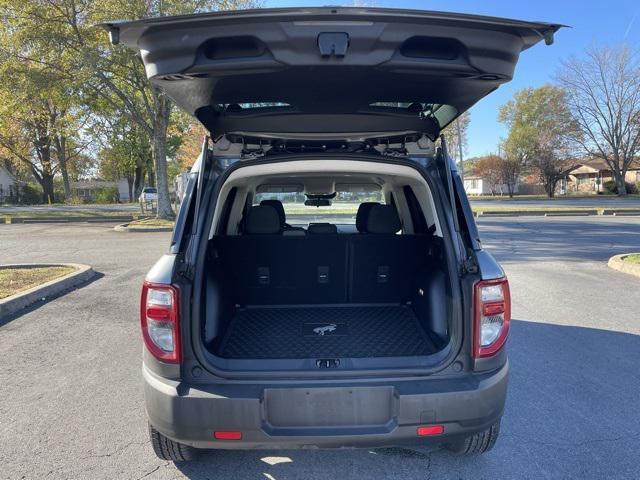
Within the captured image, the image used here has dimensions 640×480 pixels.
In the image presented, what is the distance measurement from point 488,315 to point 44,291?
6.17m

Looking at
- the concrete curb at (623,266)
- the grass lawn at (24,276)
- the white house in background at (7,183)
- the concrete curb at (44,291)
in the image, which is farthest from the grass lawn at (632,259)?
the white house in background at (7,183)

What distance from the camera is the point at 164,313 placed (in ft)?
6.91

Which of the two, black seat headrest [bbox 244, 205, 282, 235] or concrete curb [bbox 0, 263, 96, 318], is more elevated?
black seat headrest [bbox 244, 205, 282, 235]

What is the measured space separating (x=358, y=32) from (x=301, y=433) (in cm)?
177

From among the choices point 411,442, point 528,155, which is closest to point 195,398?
point 411,442

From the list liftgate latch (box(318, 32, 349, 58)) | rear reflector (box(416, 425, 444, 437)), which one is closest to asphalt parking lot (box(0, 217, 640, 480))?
rear reflector (box(416, 425, 444, 437))

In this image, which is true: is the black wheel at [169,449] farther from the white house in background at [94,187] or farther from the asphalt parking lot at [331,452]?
the white house in background at [94,187]

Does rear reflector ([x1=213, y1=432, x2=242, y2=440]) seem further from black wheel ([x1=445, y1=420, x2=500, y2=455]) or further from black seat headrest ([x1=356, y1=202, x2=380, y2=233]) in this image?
black seat headrest ([x1=356, y1=202, x2=380, y2=233])

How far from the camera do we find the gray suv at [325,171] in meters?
1.83

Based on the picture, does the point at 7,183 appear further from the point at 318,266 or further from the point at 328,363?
the point at 328,363

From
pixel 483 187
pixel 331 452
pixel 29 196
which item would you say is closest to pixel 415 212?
pixel 331 452

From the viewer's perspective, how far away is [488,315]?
2.18 metres

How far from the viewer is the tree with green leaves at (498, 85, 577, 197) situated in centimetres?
4169

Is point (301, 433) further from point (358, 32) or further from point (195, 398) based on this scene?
point (358, 32)
